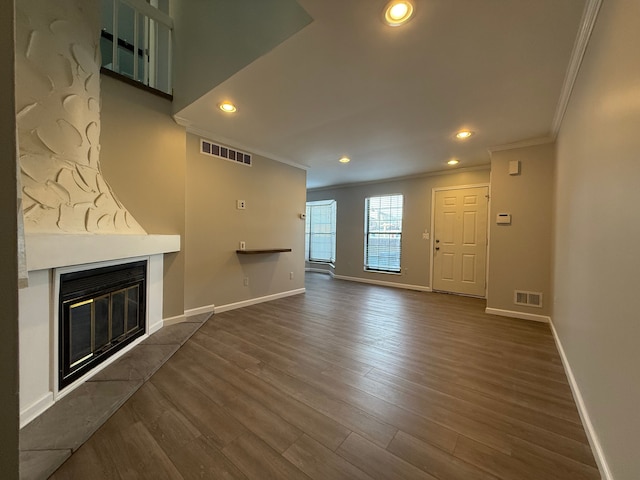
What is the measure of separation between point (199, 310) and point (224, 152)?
219 cm

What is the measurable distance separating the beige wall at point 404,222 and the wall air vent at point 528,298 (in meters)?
1.78

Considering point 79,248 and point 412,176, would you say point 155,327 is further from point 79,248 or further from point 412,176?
point 412,176

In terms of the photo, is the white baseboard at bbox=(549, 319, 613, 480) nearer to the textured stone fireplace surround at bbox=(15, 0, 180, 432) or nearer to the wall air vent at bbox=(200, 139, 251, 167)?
the textured stone fireplace surround at bbox=(15, 0, 180, 432)

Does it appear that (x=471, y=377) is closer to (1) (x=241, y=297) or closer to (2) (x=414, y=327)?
(2) (x=414, y=327)

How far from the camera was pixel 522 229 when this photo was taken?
349 centimetres

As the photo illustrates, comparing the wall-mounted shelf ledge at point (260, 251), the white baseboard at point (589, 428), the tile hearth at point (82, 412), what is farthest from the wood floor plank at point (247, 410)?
the wall-mounted shelf ledge at point (260, 251)

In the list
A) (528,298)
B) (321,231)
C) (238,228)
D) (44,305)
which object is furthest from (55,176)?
(321,231)

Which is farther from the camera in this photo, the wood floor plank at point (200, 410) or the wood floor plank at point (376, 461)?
the wood floor plank at point (200, 410)

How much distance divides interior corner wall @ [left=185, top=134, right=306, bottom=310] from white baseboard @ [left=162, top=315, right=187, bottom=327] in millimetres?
174

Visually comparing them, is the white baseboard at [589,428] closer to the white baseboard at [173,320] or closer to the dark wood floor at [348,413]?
the dark wood floor at [348,413]

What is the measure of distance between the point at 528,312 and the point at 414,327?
1.72 meters

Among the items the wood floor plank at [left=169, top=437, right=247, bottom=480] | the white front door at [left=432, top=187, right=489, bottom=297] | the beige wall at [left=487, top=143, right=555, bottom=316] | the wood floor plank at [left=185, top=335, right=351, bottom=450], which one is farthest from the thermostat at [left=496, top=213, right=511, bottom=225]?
the wood floor plank at [left=169, top=437, right=247, bottom=480]

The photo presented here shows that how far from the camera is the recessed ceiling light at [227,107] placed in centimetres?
261

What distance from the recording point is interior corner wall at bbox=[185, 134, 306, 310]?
131 inches
